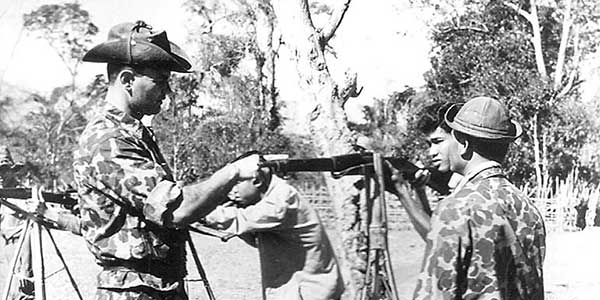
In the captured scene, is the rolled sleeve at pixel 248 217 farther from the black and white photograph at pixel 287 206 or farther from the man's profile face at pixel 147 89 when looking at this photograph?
the man's profile face at pixel 147 89

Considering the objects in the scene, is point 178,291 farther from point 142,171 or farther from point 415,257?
point 415,257

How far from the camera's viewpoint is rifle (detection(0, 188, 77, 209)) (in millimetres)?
4695

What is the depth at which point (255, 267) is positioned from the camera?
15109 millimetres

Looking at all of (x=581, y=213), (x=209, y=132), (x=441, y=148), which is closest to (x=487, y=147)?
(x=441, y=148)

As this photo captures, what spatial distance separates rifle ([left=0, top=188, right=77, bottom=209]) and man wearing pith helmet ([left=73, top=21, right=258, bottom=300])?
1815mm

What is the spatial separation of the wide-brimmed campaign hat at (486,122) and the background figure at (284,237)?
1478 millimetres

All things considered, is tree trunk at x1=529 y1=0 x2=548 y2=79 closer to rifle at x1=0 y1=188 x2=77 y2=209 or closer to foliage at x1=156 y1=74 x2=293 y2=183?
foliage at x1=156 y1=74 x2=293 y2=183

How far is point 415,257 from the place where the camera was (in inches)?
608

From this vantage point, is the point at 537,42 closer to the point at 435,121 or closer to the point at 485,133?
the point at 435,121

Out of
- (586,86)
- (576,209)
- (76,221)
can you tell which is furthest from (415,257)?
(76,221)

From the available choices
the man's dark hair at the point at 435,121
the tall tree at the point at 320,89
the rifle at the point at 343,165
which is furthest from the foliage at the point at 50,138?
the rifle at the point at 343,165

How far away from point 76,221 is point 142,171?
7.98 feet

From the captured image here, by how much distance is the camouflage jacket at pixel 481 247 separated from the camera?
2791mm

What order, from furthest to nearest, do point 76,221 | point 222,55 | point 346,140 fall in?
point 222,55
point 346,140
point 76,221
